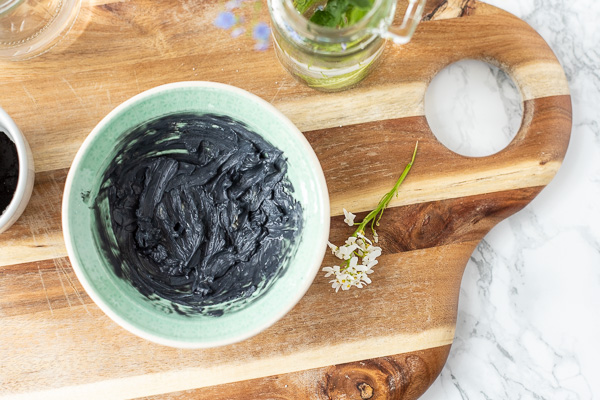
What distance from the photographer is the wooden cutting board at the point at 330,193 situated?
1.21 m

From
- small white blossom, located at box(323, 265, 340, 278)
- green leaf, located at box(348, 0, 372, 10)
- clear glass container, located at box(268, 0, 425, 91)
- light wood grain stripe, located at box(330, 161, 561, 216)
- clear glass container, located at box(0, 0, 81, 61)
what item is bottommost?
small white blossom, located at box(323, 265, 340, 278)

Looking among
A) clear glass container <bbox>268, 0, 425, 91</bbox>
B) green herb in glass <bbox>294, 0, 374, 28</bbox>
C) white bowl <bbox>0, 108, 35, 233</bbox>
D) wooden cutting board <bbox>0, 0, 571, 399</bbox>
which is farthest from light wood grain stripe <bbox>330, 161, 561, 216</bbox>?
white bowl <bbox>0, 108, 35, 233</bbox>

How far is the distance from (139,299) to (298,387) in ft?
1.35

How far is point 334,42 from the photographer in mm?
1026

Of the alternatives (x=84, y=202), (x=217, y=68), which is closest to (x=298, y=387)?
(x=84, y=202)

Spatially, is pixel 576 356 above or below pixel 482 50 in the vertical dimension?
below

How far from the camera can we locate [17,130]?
1.11 m

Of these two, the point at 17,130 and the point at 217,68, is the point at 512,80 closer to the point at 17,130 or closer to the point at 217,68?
the point at 217,68

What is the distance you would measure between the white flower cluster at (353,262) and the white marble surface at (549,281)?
1.09ft

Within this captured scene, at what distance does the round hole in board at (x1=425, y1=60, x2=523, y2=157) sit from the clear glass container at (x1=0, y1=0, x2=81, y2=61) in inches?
34.2

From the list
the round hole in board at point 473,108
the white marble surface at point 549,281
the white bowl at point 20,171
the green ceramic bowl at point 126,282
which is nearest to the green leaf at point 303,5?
the green ceramic bowl at point 126,282

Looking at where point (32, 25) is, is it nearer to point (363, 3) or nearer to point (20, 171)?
point (20, 171)

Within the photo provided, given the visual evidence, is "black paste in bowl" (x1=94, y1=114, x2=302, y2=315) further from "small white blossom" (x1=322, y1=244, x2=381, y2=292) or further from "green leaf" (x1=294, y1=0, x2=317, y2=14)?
"green leaf" (x1=294, y1=0, x2=317, y2=14)

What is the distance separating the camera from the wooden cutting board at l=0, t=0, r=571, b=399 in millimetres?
1208
